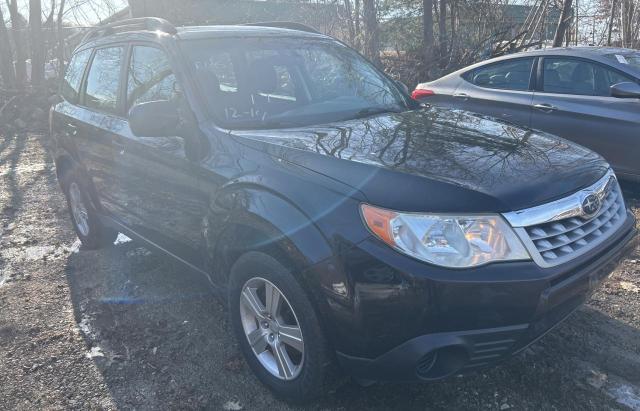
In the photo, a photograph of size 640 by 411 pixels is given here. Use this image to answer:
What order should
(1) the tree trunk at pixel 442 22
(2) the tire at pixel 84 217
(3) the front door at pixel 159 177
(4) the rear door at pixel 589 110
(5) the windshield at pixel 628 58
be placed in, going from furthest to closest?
(1) the tree trunk at pixel 442 22 → (5) the windshield at pixel 628 58 → (4) the rear door at pixel 589 110 → (2) the tire at pixel 84 217 → (3) the front door at pixel 159 177

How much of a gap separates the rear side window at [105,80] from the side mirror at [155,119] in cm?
106

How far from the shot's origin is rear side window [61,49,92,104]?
16.1 ft

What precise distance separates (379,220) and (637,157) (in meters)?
3.97

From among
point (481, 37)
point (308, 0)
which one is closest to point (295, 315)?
point (481, 37)

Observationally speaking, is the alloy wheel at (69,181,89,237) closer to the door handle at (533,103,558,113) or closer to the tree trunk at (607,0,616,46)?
the door handle at (533,103,558,113)

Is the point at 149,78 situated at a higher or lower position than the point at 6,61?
higher

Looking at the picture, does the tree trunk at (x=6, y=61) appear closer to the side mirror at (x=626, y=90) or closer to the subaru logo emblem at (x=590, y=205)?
the side mirror at (x=626, y=90)

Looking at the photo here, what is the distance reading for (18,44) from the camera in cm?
1503

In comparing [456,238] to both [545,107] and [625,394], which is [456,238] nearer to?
[625,394]

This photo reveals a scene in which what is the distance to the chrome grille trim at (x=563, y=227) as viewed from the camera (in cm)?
228

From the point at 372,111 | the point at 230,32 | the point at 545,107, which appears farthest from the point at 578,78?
the point at 230,32

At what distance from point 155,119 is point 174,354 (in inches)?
55.6

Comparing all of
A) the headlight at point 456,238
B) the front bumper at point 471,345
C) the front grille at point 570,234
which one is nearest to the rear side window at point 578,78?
the front grille at point 570,234

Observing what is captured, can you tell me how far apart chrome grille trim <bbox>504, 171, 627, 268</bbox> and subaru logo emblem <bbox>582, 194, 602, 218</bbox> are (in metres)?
0.01
